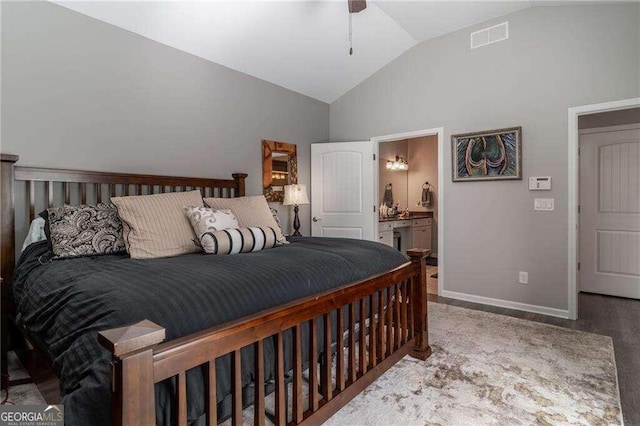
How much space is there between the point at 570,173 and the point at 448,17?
195cm

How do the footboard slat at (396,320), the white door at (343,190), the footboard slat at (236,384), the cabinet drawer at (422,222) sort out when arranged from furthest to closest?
the cabinet drawer at (422,222)
the white door at (343,190)
the footboard slat at (396,320)
the footboard slat at (236,384)

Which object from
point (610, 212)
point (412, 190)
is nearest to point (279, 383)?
point (610, 212)

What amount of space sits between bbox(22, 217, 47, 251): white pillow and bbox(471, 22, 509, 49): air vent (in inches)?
166

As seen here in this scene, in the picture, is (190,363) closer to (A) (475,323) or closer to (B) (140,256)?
(B) (140,256)

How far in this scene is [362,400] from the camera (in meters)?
1.84

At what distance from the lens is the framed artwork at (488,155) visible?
11.2ft

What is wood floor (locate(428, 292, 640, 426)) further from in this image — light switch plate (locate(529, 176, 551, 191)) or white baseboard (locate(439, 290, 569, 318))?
light switch plate (locate(529, 176, 551, 191))

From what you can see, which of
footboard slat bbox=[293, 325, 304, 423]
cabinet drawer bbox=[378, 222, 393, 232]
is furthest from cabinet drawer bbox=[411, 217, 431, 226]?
footboard slat bbox=[293, 325, 304, 423]

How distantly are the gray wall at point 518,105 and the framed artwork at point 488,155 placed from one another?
71 millimetres

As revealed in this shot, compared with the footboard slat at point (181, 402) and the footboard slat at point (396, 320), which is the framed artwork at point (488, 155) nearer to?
the footboard slat at point (396, 320)

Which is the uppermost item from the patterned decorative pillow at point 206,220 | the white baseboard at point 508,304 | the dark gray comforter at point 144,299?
the patterned decorative pillow at point 206,220

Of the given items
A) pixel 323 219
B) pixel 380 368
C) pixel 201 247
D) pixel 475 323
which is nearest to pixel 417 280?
pixel 380 368

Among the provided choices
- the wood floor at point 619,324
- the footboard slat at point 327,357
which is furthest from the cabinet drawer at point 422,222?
the footboard slat at point 327,357

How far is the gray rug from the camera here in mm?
1688
